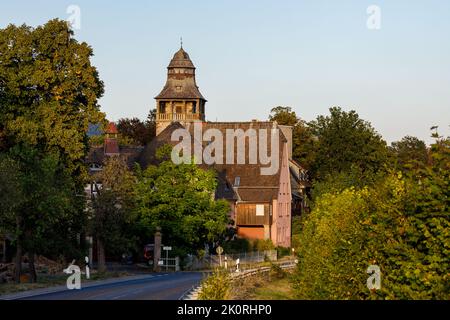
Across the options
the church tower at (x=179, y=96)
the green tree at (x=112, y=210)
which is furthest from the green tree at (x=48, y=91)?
the church tower at (x=179, y=96)

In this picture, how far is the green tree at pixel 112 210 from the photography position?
55.9 metres

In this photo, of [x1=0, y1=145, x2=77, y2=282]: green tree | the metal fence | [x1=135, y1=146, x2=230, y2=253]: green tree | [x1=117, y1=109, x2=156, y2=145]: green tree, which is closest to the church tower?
[x1=117, y1=109, x2=156, y2=145]: green tree

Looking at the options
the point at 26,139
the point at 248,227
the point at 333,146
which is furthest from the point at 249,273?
the point at 333,146

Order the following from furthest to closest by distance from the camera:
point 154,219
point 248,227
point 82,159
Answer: point 248,227 < point 154,219 < point 82,159

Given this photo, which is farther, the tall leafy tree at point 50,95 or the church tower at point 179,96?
the church tower at point 179,96

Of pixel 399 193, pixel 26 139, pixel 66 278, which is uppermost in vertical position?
pixel 26 139

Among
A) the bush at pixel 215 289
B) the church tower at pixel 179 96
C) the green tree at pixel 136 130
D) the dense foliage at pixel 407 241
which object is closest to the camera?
the dense foliage at pixel 407 241

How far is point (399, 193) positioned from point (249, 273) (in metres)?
29.1

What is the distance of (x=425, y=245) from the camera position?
16.6 meters

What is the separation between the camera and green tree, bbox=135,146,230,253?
218 ft

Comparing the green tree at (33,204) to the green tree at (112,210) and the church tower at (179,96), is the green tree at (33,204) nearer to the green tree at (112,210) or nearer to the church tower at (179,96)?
the green tree at (112,210)

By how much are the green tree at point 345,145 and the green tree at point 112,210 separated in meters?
45.4

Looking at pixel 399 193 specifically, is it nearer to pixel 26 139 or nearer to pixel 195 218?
pixel 26 139

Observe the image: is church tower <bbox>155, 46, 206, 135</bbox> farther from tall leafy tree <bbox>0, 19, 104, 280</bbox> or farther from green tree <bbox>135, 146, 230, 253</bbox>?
tall leafy tree <bbox>0, 19, 104, 280</bbox>
